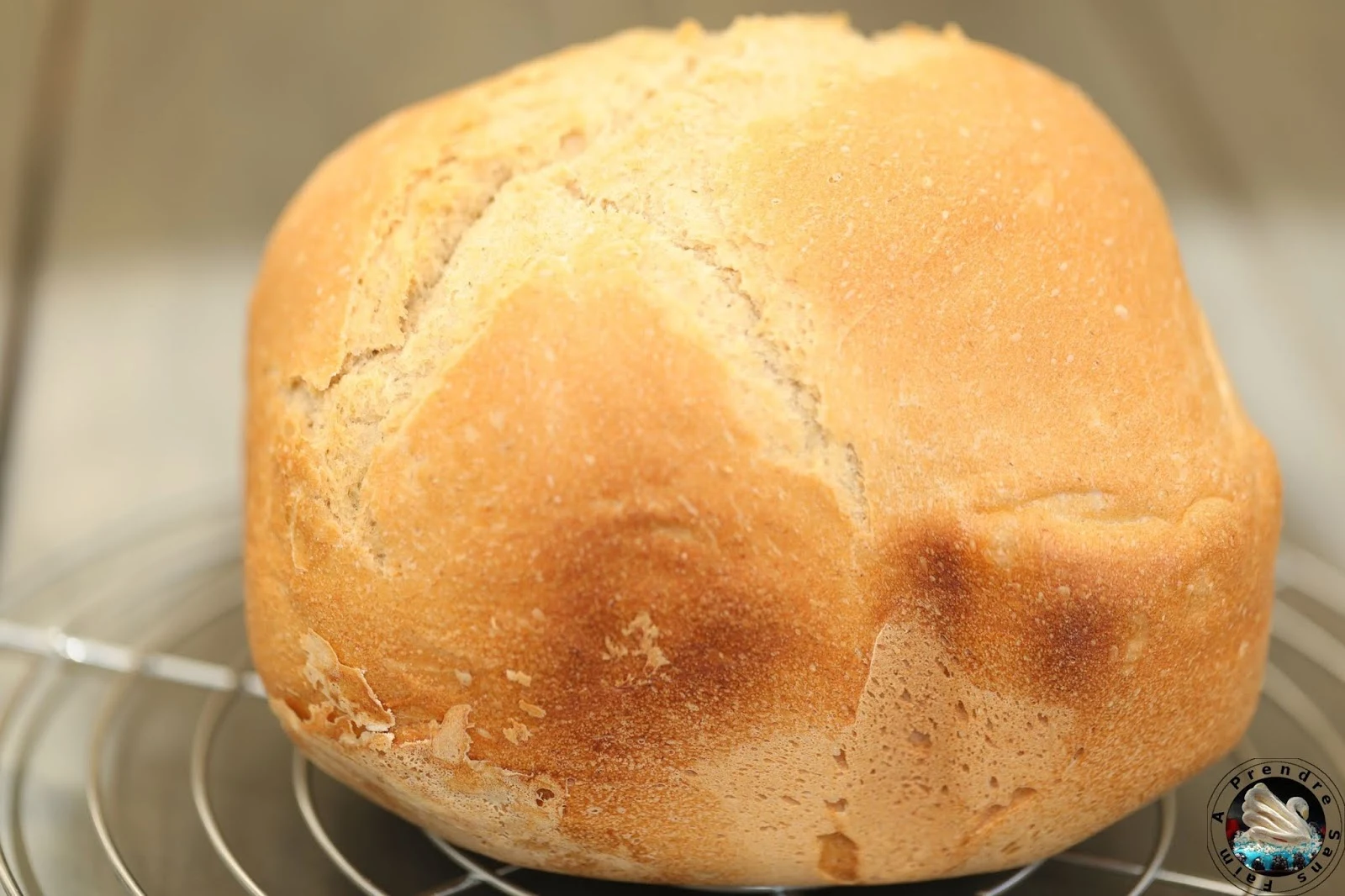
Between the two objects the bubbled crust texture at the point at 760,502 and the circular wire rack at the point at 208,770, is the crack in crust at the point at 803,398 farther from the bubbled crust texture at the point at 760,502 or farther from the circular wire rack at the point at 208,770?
the circular wire rack at the point at 208,770

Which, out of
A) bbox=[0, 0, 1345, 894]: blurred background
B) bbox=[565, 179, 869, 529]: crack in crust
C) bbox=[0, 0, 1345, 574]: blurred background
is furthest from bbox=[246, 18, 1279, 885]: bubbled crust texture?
bbox=[0, 0, 1345, 574]: blurred background

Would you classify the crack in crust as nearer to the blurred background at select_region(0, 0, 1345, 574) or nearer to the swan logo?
the swan logo

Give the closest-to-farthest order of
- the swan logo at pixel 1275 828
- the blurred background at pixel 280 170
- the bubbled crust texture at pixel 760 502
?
the bubbled crust texture at pixel 760 502, the swan logo at pixel 1275 828, the blurred background at pixel 280 170

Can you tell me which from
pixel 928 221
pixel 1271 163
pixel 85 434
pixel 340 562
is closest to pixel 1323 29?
pixel 1271 163

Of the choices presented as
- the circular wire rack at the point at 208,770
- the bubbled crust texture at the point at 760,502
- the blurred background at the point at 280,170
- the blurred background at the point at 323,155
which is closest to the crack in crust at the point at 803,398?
the bubbled crust texture at the point at 760,502

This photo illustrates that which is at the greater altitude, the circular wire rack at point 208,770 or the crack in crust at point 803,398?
the crack in crust at point 803,398

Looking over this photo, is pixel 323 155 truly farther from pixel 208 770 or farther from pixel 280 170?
pixel 208 770

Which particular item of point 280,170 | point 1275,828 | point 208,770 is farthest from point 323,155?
point 1275,828
